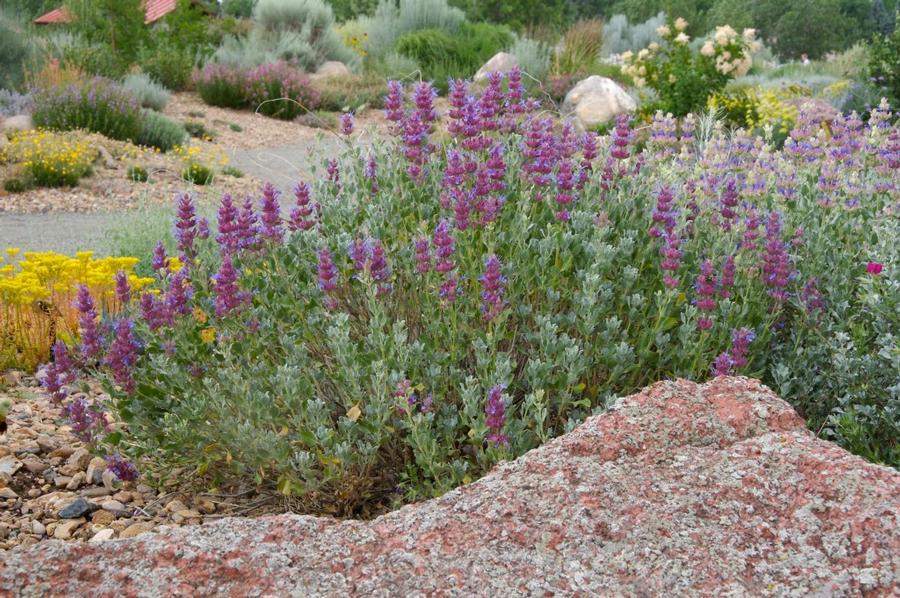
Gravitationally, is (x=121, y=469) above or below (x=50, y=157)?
above

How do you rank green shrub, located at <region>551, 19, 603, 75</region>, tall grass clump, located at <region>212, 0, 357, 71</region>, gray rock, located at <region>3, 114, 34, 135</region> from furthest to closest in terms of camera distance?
1. green shrub, located at <region>551, 19, 603, 75</region>
2. tall grass clump, located at <region>212, 0, 357, 71</region>
3. gray rock, located at <region>3, 114, 34, 135</region>

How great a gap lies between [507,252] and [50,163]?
939 cm

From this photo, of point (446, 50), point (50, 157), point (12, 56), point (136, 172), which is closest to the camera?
point (50, 157)

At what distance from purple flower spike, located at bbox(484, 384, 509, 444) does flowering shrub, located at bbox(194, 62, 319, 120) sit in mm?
16561

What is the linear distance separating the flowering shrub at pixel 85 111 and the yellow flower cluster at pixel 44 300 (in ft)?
29.5

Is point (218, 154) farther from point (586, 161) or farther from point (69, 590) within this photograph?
point (69, 590)

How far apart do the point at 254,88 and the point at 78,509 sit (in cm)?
1644

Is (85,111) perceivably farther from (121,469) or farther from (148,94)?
(121,469)

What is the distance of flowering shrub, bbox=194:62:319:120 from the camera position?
18.6m

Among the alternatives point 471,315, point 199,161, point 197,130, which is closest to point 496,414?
point 471,315

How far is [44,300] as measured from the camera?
5.28m

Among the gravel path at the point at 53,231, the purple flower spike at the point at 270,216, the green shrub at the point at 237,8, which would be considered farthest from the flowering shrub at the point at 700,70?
the green shrub at the point at 237,8

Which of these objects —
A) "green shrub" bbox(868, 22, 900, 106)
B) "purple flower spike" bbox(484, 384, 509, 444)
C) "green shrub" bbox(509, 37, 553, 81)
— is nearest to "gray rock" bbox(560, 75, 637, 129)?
"green shrub" bbox(509, 37, 553, 81)

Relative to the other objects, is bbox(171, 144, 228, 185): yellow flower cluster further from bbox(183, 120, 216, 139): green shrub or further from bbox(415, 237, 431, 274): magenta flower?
bbox(415, 237, 431, 274): magenta flower
